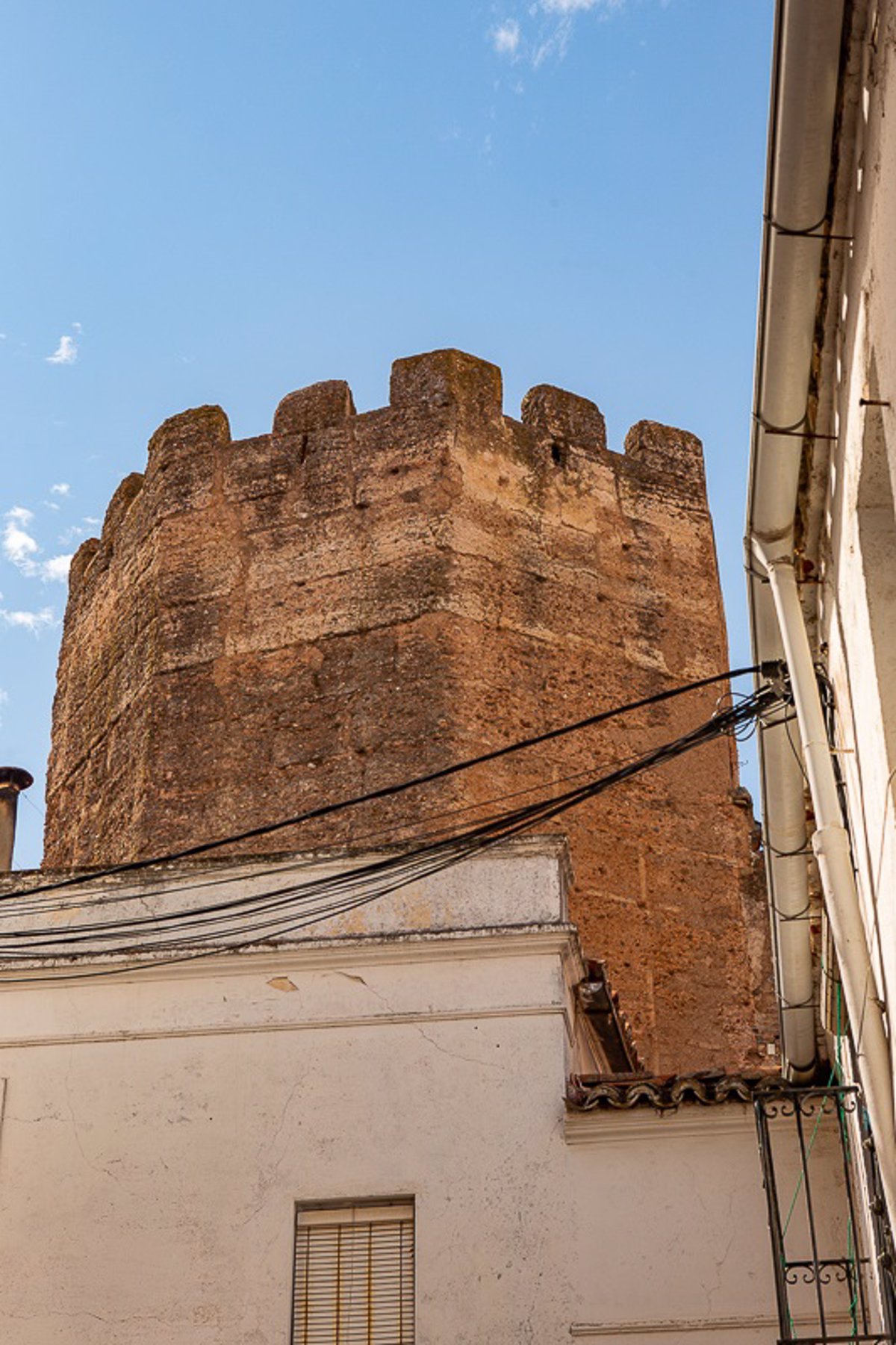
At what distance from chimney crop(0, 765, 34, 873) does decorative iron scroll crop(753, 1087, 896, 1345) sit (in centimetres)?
739

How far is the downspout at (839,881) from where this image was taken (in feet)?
21.0

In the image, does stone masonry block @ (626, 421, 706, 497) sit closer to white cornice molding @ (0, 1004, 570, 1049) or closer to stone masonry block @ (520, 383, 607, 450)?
stone masonry block @ (520, 383, 607, 450)

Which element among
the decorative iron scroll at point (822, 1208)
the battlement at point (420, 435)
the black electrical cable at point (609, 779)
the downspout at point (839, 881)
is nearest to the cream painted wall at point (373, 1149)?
the decorative iron scroll at point (822, 1208)

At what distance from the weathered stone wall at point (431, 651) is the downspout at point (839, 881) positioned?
10.0 meters

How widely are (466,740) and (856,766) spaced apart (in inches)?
421

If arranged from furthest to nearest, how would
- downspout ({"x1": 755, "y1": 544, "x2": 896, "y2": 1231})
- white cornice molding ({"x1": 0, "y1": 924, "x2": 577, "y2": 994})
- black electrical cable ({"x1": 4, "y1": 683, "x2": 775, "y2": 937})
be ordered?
white cornice molding ({"x1": 0, "y1": 924, "x2": 577, "y2": 994}), black electrical cable ({"x1": 4, "y1": 683, "x2": 775, "y2": 937}), downspout ({"x1": 755, "y1": 544, "x2": 896, "y2": 1231})

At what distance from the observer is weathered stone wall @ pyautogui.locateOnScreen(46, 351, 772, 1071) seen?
17.5 metres

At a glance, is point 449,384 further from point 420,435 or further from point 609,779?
point 609,779

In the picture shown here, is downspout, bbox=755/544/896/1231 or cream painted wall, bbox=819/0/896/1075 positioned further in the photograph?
downspout, bbox=755/544/896/1231

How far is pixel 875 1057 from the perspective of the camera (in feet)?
21.3

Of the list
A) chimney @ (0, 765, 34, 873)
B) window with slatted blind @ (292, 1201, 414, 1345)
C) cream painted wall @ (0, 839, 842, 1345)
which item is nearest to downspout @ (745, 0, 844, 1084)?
cream painted wall @ (0, 839, 842, 1345)

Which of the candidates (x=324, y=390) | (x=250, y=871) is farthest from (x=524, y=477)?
(x=250, y=871)

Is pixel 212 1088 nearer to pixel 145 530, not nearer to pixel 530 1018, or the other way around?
pixel 530 1018

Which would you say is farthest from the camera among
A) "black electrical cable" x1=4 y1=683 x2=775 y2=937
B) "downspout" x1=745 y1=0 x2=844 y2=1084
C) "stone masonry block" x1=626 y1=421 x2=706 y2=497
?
"stone masonry block" x1=626 y1=421 x2=706 y2=497
